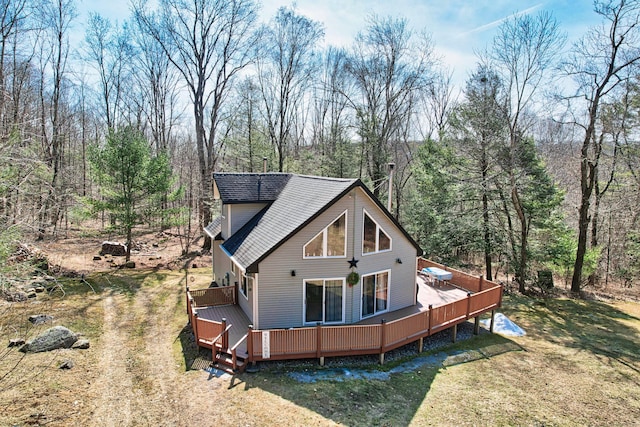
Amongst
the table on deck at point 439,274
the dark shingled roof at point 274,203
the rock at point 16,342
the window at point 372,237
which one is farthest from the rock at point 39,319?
the table on deck at point 439,274

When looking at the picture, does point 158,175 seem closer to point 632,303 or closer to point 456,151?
point 456,151

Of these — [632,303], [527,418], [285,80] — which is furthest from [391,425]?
[285,80]

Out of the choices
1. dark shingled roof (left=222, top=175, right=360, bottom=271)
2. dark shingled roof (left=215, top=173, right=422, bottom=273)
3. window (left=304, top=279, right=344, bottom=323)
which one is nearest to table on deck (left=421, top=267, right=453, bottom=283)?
dark shingled roof (left=215, top=173, right=422, bottom=273)

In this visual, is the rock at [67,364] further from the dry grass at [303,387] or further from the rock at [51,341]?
the rock at [51,341]

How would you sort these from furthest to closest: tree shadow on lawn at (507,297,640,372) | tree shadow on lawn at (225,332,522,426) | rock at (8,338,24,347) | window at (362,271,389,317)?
tree shadow on lawn at (507,297,640,372) → window at (362,271,389,317) → rock at (8,338,24,347) → tree shadow on lawn at (225,332,522,426)

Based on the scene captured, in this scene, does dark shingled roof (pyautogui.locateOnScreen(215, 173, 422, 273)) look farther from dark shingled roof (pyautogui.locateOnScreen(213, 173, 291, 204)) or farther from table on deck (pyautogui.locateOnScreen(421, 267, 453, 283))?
table on deck (pyautogui.locateOnScreen(421, 267, 453, 283))

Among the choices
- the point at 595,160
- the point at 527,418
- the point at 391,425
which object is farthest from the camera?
the point at 595,160
